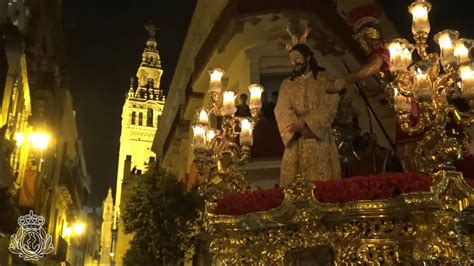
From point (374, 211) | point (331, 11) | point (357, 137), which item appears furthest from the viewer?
point (331, 11)

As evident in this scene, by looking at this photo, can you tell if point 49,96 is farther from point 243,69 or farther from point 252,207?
point 252,207

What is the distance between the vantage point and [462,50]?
22.3ft

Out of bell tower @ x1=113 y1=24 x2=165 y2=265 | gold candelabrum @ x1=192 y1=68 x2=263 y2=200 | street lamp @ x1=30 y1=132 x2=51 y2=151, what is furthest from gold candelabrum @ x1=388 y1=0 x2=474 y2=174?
bell tower @ x1=113 y1=24 x2=165 y2=265

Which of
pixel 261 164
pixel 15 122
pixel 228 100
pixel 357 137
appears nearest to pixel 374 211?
pixel 228 100

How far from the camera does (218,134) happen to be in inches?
358

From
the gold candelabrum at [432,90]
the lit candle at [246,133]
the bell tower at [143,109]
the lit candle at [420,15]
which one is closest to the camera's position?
the gold candelabrum at [432,90]

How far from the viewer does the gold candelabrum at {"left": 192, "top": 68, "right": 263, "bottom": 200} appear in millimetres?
8305

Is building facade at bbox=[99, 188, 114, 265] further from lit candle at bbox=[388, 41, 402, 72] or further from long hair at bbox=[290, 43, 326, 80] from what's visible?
lit candle at bbox=[388, 41, 402, 72]

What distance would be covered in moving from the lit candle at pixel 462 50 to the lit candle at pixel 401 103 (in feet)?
2.86

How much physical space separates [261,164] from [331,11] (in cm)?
472

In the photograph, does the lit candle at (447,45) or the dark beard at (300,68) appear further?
the dark beard at (300,68)

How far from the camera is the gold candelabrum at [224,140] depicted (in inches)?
327

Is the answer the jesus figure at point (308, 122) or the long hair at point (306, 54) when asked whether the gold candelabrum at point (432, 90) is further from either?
the long hair at point (306, 54)

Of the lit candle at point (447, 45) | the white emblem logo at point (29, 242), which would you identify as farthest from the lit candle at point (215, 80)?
the white emblem logo at point (29, 242)
